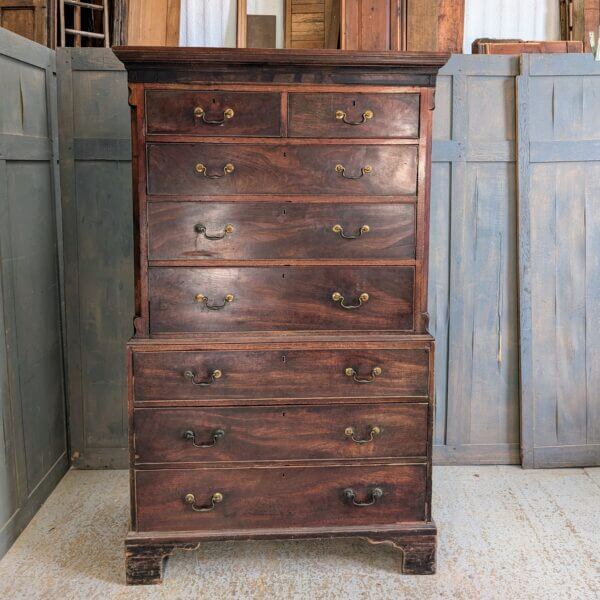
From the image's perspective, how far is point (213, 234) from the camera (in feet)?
7.10

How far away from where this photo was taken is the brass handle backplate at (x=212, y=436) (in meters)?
2.19

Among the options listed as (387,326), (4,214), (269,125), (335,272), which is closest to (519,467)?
(387,326)

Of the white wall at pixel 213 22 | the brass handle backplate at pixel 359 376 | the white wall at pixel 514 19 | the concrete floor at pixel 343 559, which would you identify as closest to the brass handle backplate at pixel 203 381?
the brass handle backplate at pixel 359 376

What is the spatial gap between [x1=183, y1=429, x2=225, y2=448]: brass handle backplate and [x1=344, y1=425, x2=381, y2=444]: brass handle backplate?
40cm

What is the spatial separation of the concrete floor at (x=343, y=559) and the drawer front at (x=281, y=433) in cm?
40

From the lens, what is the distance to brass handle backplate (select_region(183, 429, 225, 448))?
7.18 ft

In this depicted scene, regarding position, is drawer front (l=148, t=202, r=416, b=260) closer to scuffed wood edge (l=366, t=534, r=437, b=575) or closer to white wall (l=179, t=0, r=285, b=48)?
scuffed wood edge (l=366, t=534, r=437, b=575)

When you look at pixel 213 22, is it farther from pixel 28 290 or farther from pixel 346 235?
pixel 346 235

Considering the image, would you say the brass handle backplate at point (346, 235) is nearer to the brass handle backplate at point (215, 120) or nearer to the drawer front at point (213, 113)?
the drawer front at point (213, 113)

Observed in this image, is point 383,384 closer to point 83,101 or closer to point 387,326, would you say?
point 387,326

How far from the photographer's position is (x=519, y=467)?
10.2 ft

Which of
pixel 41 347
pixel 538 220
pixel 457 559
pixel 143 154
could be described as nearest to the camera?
pixel 143 154

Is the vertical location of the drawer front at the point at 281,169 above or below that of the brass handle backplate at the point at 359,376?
above

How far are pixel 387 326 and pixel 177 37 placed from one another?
1.81m
